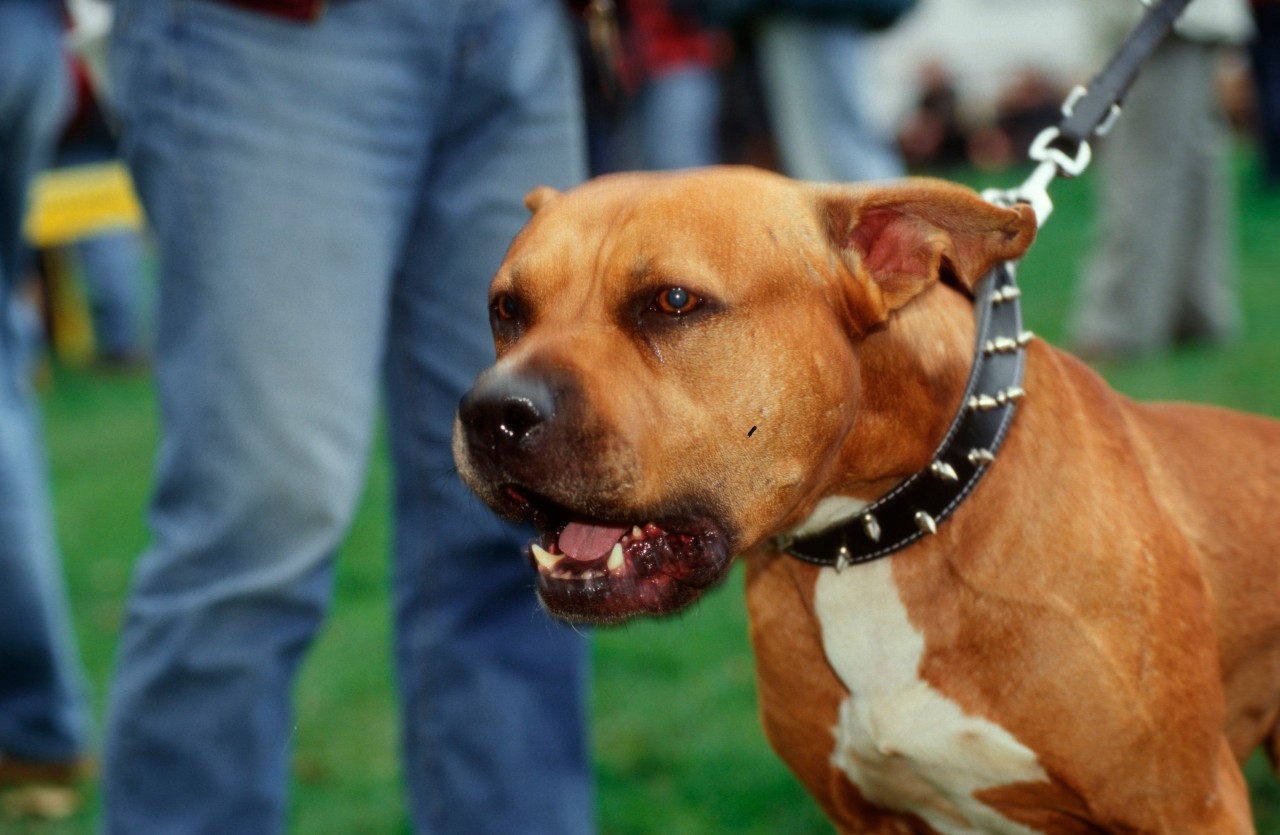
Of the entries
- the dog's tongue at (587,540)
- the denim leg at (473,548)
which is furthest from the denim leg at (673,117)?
the dog's tongue at (587,540)

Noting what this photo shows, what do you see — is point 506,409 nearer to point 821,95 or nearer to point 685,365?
point 685,365

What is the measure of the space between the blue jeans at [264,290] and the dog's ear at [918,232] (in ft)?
2.74

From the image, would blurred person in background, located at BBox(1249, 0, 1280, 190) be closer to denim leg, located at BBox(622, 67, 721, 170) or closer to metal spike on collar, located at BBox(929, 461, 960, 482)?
denim leg, located at BBox(622, 67, 721, 170)

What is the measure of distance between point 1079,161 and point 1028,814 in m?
1.27

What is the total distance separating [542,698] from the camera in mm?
3107

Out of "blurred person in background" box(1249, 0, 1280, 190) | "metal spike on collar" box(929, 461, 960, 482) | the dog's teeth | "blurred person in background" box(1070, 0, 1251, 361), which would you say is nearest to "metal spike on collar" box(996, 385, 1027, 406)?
"metal spike on collar" box(929, 461, 960, 482)

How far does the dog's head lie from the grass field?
9.8 inches

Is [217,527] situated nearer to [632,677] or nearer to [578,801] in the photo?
[578,801]

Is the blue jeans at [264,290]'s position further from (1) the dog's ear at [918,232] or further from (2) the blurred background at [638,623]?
(1) the dog's ear at [918,232]

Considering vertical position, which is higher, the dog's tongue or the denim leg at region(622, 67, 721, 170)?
the dog's tongue

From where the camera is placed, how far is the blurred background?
12.5ft

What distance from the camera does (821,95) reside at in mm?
5035

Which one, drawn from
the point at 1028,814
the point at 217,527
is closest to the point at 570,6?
the point at 217,527

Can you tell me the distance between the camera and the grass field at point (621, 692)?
370cm
